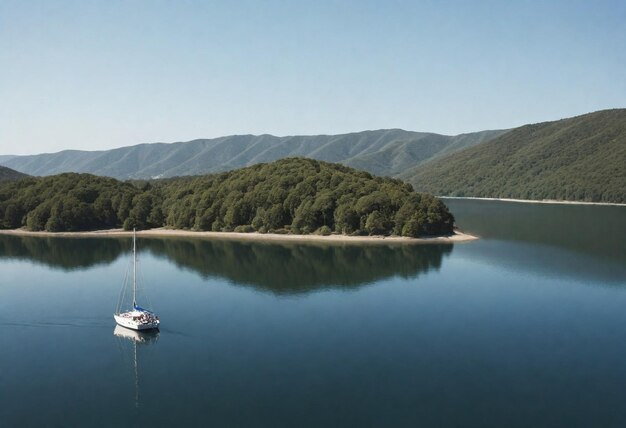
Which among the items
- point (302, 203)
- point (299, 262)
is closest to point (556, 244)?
point (299, 262)

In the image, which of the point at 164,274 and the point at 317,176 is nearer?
the point at 164,274

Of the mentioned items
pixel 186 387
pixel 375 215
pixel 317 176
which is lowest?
pixel 186 387

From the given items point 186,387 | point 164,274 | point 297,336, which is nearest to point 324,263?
point 164,274

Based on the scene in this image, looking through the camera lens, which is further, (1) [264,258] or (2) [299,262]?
A: (1) [264,258]

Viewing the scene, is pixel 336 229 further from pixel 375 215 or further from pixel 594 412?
pixel 594 412

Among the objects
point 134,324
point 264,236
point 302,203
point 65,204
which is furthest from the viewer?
point 65,204

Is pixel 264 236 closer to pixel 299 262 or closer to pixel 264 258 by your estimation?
pixel 264 258

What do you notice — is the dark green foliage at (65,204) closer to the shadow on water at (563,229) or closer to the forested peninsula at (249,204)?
the forested peninsula at (249,204)
